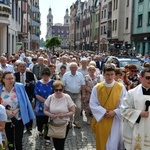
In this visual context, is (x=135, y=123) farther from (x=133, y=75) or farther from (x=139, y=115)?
(x=133, y=75)

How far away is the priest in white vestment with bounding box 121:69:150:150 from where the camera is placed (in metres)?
Answer: 4.54

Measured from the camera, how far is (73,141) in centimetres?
720

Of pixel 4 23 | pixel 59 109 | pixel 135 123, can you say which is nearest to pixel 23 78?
pixel 59 109

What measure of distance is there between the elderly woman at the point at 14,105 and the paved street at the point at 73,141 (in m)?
1.19

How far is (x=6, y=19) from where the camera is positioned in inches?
943

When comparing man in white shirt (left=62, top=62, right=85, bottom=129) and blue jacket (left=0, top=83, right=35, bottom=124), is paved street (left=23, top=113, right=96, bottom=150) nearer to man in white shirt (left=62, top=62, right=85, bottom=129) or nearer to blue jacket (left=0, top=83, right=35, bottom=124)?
man in white shirt (left=62, top=62, right=85, bottom=129)

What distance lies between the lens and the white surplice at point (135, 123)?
4.58 m

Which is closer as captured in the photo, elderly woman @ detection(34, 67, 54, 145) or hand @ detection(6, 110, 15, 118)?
hand @ detection(6, 110, 15, 118)

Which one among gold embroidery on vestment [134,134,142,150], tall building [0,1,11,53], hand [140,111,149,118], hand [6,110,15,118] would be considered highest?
tall building [0,1,11,53]

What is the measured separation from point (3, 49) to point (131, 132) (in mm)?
22217

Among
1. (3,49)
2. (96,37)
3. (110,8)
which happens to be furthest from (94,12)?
(3,49)

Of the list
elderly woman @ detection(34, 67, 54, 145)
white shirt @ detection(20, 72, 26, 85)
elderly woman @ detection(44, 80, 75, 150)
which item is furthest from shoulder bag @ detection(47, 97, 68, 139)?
white shirt @ detection(20, 72, 26, 85)

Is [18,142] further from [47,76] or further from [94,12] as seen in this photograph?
[94,12]

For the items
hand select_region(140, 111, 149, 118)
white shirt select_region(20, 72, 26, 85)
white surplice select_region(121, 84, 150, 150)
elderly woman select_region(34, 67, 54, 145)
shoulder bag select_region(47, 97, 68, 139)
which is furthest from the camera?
white shirt select_region(20, 72, 26, 85)
